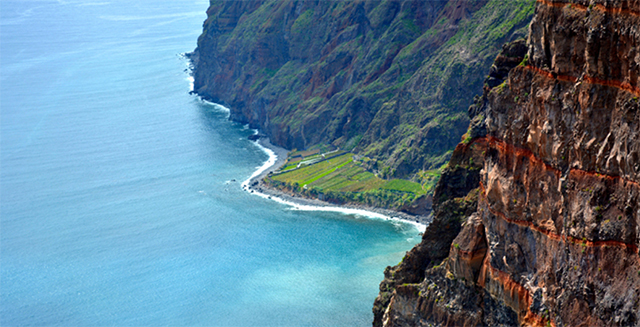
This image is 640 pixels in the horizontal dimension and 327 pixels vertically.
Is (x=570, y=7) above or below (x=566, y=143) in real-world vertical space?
above

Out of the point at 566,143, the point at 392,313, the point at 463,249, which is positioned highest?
the point at 566,143

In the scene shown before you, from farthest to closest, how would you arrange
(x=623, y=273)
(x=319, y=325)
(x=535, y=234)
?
1. (x=319, y=325)
2. (x=535, y=234)
3. (x=623, y=273)

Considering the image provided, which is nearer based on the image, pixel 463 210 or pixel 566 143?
pixel 566 143

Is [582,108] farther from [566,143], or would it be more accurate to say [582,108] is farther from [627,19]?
[627,19]

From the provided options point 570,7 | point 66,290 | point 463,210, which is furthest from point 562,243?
point 66,290

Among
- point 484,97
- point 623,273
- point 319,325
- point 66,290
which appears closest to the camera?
point 623,273

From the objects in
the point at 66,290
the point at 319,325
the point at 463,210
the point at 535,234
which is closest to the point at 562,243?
the point at 535,234
